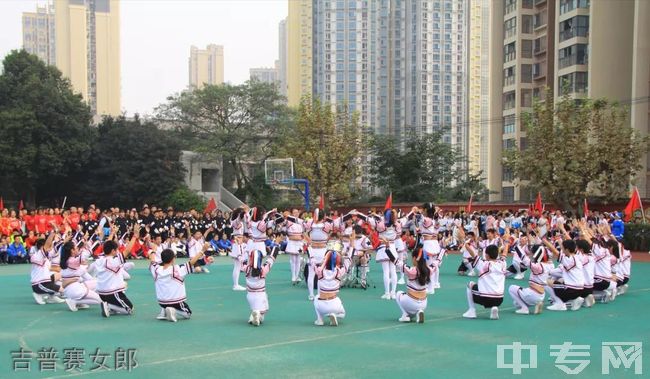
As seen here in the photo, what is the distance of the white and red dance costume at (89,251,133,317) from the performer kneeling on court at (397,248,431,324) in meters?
4.59

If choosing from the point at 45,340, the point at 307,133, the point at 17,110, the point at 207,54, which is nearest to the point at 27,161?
the point at 17,110

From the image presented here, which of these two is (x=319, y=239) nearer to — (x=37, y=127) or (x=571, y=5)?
(x=37, y=127)

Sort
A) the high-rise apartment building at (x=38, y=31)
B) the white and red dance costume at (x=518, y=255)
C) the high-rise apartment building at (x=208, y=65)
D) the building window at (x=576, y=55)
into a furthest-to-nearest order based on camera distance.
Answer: the high-rise apartment building at (x=208, y=65)
the high-rise apartment building at (x=38, y=31)
the building window at (x=576, y=55)
the white and red dance costume at (x=518, y=255)

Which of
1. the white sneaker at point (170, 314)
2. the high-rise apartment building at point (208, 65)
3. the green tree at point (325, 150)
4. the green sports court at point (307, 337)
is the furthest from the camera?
the high-rise apartment building at point (208, 65)

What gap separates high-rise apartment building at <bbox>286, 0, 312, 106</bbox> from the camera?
76.6m

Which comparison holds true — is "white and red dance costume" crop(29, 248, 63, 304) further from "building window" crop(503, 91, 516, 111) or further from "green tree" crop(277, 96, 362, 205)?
"building window" crop(503, 91, 516, 111)

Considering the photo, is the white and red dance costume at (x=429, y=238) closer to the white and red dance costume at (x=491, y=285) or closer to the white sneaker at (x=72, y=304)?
the white and red dance costume at (x=491, y=285)

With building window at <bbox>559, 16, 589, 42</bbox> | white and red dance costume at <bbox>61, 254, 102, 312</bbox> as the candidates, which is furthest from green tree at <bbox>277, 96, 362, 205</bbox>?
white and red dance costume at <bbox>61, 254, 102, 312</bbox>

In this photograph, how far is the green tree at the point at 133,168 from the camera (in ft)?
121

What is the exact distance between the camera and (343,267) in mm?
11141

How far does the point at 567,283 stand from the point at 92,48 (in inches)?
3249

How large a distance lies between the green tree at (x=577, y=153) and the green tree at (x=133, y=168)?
1931 cm

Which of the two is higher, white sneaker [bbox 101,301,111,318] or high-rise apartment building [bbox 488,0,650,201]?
high-rise apartment building [bbox 488,0,650,201]

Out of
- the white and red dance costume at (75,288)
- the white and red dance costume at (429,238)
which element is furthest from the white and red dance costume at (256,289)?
the white and red dance costume at (429,238)
